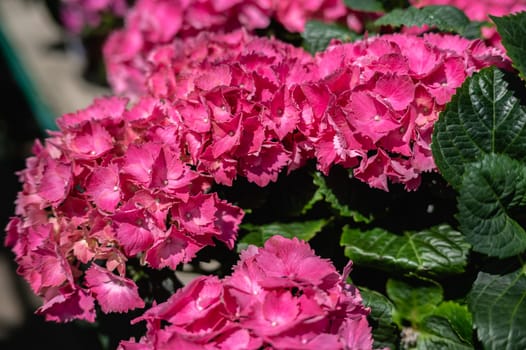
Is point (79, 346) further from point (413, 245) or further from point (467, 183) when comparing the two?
point (467, 183)

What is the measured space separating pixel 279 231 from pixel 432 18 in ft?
2.09

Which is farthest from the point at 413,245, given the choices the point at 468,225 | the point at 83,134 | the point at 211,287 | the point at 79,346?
the point at 79,346

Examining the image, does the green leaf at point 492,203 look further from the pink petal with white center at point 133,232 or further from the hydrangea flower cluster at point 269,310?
the pink petal with white center at point 133,232

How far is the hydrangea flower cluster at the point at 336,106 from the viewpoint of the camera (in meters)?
1.21

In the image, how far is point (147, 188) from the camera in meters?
1.19

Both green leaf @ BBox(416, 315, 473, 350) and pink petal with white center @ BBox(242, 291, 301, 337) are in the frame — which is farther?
green leaf @ BBox(416, 315, 473, 350)

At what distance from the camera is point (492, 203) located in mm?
1162

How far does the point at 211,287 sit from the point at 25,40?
12.4ft

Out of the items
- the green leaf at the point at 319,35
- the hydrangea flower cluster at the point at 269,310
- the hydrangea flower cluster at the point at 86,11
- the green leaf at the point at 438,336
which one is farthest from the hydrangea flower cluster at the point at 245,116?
the hydrangea flower cluster at the point at 86,11

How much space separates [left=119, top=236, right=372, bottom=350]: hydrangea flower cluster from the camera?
978 millimetres

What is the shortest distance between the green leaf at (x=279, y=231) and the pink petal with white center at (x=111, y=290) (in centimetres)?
24

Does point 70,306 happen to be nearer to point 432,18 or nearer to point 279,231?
point 279,231

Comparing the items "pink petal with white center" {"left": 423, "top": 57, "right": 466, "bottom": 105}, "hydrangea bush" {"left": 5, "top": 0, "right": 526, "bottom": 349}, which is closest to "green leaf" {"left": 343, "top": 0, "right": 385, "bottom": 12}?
"hydrangea bush" {"left": 5, "top": 0, "right": 526, "bottom": 349}

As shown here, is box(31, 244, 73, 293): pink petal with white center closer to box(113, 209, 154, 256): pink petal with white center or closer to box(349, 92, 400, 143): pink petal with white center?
box(113, 209, 154, 256): pink petal with white center
